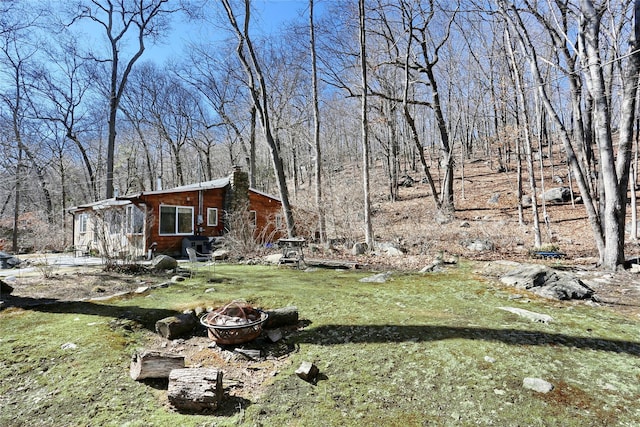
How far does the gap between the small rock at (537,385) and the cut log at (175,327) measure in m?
3.31

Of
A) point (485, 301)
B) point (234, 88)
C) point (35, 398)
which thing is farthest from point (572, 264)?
point (234, 88)

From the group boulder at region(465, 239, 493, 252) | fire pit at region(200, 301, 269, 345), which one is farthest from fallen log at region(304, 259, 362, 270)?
fire pit at region(200, 301, 269, 345)

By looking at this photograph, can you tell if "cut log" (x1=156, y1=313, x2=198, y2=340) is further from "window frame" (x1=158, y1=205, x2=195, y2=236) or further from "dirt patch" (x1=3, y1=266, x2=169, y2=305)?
"window frame" (x1=158, y1=205, x2=195, y2=236)

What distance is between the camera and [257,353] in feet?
10.2

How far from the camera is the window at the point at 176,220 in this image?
40.5 ft

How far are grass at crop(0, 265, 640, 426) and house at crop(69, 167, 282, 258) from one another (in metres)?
7.30

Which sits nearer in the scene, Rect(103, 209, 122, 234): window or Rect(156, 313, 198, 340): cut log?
Rect(156, 313, 198, 340): cut log

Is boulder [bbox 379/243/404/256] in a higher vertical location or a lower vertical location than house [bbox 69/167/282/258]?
lower

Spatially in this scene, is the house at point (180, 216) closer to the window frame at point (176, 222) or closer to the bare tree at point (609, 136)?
the window frame at point (176, 222)

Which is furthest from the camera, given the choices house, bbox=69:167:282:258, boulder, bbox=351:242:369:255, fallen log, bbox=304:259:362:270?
house, bbox=69:167:282:258

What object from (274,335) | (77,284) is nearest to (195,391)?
(274,335)

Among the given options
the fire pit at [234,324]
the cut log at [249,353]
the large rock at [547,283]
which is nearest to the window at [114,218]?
the fire pit at [234,324]

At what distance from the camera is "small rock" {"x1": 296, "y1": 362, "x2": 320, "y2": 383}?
2.64m

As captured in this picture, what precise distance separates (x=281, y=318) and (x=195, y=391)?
1.55 metres
